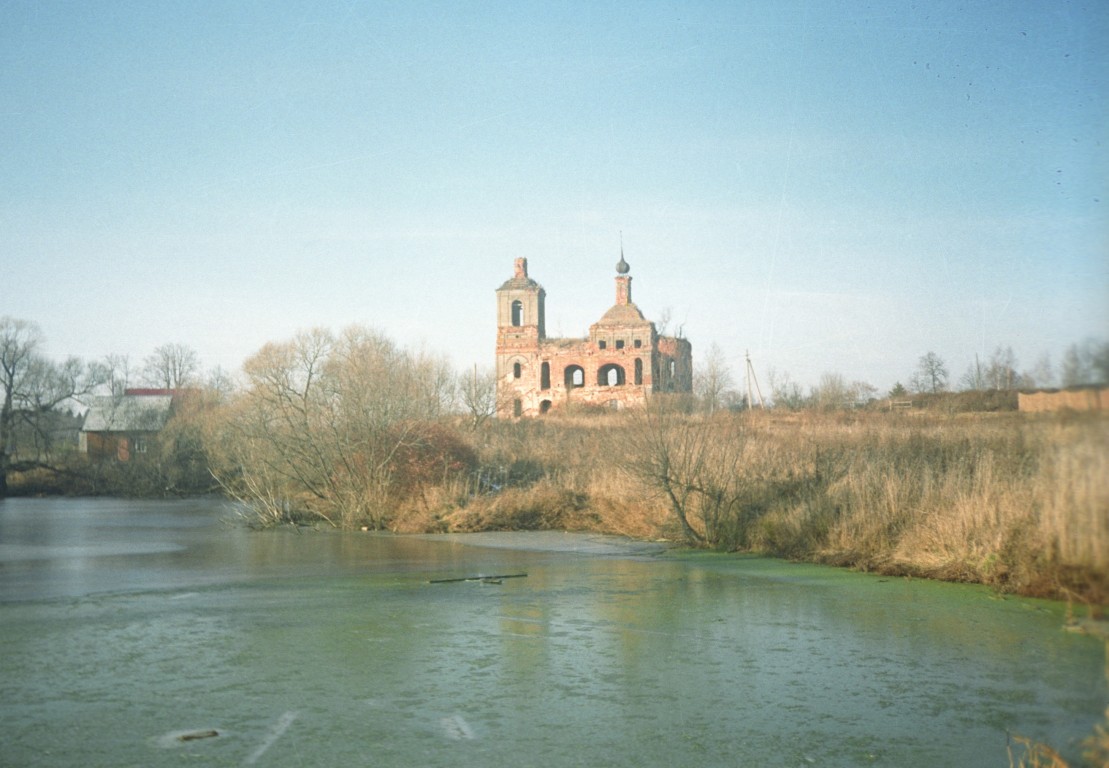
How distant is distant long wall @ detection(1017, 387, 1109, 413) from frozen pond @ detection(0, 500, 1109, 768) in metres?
2.61

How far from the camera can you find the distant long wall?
2.88m

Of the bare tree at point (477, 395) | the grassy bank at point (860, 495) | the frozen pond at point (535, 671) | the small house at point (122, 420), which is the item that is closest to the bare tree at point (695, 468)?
the grassy bank at point (860, 495)

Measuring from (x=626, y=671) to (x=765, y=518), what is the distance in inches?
356

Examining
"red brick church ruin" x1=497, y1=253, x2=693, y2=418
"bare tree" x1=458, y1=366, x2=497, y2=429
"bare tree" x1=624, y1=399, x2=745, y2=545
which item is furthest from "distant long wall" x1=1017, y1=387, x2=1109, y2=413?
"red brick church ruin" x1=497, y1=253, x2=693, y2=418

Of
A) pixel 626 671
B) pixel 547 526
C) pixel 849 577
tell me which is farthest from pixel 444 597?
pixel 547 526

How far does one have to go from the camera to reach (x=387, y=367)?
2592 centimetres

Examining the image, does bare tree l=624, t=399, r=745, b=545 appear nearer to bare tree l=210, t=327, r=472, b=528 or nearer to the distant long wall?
bare tree l=210, t=327, r=472, b=528

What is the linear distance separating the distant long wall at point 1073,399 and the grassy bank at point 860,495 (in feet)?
0.14

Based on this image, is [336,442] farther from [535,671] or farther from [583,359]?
[583,359]

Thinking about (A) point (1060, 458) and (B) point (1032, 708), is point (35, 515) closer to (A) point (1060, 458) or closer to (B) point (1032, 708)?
(B) point (1032, 708)

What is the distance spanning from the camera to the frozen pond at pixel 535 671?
576cm

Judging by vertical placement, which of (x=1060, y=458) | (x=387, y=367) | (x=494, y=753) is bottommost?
(x=494, y=753)

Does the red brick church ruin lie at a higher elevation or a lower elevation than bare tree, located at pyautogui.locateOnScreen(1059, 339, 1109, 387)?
higher

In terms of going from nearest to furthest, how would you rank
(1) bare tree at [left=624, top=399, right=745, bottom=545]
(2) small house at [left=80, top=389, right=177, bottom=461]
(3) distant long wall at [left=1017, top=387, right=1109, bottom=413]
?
(3) distant long wall at [left=1017, top=387, right=1109, bottom=413]
(1) bare tree at [left=624, top=399, right=745, bottom=545]
(2) small house at [left=80, top=389, right=177, bottom=461]
